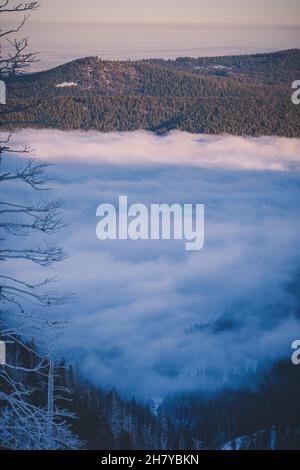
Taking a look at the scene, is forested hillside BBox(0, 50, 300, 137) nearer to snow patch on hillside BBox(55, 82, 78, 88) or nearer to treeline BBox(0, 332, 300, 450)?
snow patch on hillside BBox(55, 82, 78, 88)

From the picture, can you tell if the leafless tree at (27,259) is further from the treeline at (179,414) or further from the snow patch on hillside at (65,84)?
the snow patch on hillside at (65,84)

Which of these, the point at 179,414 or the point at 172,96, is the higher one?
the point at 172,96

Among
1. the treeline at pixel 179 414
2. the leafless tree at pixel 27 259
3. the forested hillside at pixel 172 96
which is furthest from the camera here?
the forested hillside at pixel 172 96

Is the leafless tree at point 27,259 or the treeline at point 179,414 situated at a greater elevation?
the leafless tree at point 27,259

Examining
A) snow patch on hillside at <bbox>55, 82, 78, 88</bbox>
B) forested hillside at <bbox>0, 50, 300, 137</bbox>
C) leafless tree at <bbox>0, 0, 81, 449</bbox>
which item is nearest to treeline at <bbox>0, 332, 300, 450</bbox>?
leafless tree at <bbox>0, 0, 81, 449</bbox>

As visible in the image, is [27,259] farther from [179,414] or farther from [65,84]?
[179,414]

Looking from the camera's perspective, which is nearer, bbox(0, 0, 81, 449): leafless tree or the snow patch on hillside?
bbox(0, 0, 81, 449): leafless tree

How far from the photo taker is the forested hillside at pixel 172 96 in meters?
6.79

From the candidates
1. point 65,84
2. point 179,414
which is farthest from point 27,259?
point 179,414

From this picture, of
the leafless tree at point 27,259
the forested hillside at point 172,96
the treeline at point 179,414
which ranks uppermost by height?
the forested hillside at point 172,96

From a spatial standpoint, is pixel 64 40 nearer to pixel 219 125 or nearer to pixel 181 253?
pixel 219 125

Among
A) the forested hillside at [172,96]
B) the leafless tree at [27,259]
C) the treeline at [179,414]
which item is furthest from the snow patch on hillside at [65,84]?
the treeline at [179,414]

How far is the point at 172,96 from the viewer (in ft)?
22.9

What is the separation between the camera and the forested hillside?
267 inches
